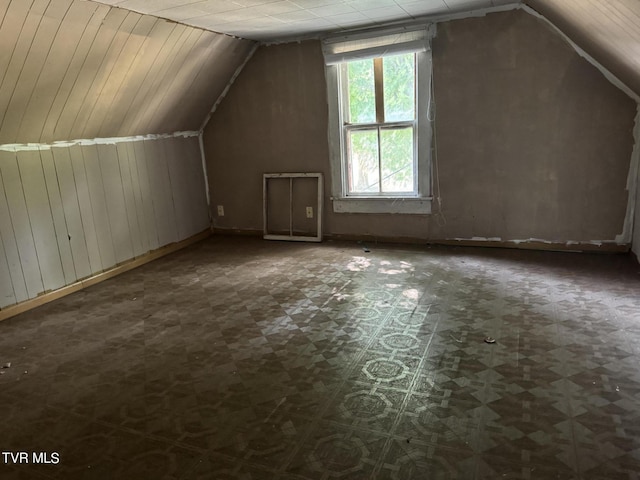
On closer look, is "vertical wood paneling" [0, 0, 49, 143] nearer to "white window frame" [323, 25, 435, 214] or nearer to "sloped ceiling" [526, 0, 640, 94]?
"white window frame" [323, 25, 435, 214]

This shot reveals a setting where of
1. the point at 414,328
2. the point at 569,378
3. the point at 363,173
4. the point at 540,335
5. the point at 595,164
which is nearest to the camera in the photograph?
the point at 569,378

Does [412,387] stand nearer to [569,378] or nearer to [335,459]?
[335,459]

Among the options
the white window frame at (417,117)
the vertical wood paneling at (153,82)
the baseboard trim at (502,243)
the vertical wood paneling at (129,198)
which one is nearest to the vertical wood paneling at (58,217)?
the vertical wood paneling at (129,198)

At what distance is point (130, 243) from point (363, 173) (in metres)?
2.52

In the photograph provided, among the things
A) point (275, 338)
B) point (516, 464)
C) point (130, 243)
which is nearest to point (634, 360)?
point (516, 464)

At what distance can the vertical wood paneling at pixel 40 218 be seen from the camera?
3504mm

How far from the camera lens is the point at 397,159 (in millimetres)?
4586

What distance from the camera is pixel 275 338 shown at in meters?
2.81

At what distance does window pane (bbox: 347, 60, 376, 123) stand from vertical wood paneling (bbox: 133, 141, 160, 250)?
2202 millimetres

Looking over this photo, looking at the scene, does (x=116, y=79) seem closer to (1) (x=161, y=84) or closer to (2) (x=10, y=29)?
(1) (x=161, y=84)

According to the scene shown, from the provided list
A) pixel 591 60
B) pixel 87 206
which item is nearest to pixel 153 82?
pixel 87 206

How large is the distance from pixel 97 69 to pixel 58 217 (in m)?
1.28

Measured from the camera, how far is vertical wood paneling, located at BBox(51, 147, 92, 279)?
3.77 meters

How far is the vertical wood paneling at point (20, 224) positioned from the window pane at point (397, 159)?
3.25 m
